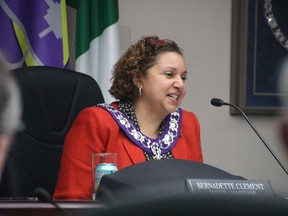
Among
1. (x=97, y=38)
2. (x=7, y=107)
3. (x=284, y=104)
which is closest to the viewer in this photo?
(x=7, y=107)

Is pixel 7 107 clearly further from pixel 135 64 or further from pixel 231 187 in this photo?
pixel 135 64

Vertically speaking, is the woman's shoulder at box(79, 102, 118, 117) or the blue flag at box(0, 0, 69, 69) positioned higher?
the blue flag at box(0, 0, 69, 69)

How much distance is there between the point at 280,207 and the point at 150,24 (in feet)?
11.7

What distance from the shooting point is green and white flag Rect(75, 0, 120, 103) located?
3.62m

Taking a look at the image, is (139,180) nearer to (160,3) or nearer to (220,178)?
(220,178)

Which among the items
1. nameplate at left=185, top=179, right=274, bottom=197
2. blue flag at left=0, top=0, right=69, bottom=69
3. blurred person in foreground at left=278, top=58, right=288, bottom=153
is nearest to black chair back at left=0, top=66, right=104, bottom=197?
blue flag at left=0, top=0, right=69, bottom=69

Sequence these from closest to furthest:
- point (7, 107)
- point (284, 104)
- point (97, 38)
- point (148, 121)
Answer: point (7, 107), point (284, 104), point (148, 121), point (97, 38)

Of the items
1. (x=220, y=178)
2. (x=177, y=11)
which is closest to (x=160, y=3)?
(x=177, y=11)

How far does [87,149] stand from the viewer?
2.52m

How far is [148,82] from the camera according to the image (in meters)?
2.81

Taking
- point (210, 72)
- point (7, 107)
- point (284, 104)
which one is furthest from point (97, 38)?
point (7, 107)

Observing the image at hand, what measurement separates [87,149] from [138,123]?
0.30 metres

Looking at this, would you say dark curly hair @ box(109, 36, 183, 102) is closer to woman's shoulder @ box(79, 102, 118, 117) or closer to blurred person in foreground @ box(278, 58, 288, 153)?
woman's shoulder @ box(79, 102, 118, 117)

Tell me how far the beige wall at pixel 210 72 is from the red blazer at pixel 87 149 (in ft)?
4.56
